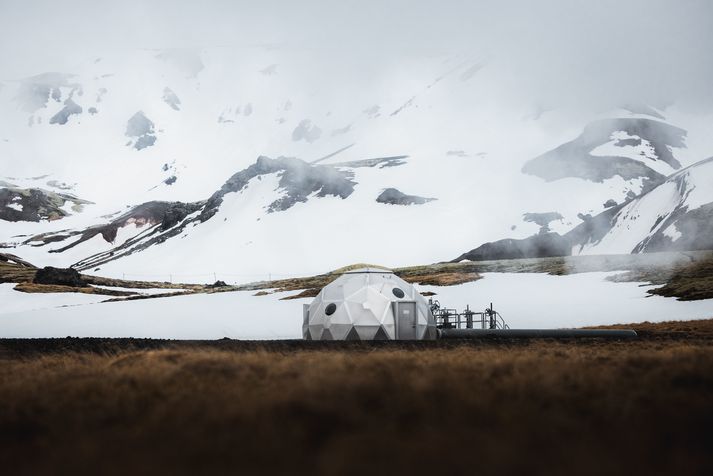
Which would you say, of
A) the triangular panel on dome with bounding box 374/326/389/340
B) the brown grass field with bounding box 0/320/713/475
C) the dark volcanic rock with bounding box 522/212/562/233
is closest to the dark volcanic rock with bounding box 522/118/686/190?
the dark volcanic rock with bounding box 522/212/562/233

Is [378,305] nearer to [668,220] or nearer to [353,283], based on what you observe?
[353,283]

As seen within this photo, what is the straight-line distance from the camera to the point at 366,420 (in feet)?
23.9

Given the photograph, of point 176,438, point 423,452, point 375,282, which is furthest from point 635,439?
point 375,282

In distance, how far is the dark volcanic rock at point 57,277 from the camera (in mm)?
96938

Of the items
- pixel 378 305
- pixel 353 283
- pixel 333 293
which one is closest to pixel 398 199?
pixel 353 283

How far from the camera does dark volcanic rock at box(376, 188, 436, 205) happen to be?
160m

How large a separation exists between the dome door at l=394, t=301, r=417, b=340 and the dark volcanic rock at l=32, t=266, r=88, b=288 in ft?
271

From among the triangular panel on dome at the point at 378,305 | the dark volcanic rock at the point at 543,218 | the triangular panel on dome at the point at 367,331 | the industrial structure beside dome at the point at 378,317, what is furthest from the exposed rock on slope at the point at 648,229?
the triangular panel on dome at the point at 367,331

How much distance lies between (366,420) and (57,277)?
103881 mm

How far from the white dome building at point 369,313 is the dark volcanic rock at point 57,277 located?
77666mm

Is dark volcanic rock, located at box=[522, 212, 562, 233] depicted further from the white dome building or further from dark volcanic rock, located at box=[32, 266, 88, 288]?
the white dome building

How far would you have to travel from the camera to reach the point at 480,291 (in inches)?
2672

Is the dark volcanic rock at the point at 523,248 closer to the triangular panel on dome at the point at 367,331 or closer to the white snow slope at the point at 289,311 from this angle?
the white snow slope at the point at 289,311

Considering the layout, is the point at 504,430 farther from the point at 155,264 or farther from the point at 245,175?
the point at 245,175
